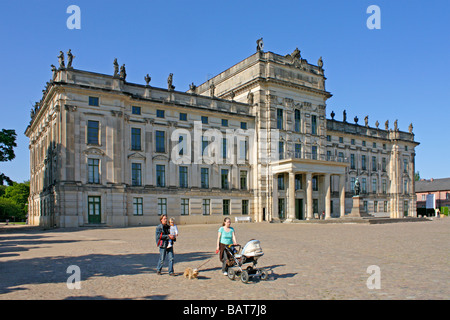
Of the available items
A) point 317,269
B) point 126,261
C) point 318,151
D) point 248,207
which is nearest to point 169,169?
point 248,207

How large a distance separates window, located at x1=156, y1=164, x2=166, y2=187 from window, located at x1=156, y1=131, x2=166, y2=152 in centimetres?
178

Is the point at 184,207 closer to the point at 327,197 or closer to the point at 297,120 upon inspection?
the point at 327,197

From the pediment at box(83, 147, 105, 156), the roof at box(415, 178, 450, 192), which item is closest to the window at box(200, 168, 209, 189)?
the pediment at box(83, 147, 105, 156)

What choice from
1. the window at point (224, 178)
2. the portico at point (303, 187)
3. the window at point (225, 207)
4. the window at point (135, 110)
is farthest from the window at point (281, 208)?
the window at point (135, 110)

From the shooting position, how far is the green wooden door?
127 feet

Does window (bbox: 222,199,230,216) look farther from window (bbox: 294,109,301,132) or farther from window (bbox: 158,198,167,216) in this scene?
window (bbox: 294,109,301,132)

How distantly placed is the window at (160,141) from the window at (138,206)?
229 inches

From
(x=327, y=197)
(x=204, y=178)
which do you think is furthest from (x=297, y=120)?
(x=204, y=178)

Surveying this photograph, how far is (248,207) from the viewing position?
50.6 meters

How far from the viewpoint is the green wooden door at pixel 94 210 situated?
38594 mm

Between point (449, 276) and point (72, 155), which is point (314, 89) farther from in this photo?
point (449, 276)

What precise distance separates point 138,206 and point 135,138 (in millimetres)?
7131

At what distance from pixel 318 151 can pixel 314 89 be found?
27.6 ft

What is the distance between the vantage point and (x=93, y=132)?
39969 mm
